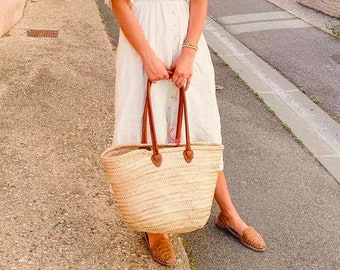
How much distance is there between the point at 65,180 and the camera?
12.1ft

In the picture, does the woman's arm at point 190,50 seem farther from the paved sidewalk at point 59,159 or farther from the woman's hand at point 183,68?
the paved sidewalk at point 59,159

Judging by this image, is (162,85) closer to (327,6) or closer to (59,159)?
(59,159)

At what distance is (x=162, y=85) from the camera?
2.72 meters

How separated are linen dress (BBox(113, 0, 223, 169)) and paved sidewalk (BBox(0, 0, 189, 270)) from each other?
2.13ft

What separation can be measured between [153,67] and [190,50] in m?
0.21

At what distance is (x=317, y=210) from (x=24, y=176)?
1907 millimetres

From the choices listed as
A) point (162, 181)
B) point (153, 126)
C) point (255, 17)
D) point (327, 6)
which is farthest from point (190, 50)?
point (327, 6)

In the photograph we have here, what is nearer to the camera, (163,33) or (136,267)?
(163,33)

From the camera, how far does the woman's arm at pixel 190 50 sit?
8.70 ft

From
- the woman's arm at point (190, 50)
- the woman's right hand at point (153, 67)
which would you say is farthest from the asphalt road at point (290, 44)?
the woman's right hand at point (153, 67)

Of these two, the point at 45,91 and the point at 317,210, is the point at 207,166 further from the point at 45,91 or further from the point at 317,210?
the point at 45,91

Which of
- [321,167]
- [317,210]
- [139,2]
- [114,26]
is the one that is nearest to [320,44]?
[114,26]

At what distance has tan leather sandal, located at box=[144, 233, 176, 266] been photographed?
2.93 m

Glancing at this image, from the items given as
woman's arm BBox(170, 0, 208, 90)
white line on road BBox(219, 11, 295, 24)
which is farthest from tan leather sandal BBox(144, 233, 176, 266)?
white line on road BBox(219, 11, 295, 24)
